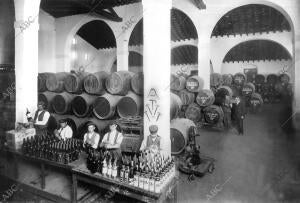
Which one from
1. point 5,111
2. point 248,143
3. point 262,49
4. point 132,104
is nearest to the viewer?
point 132,104

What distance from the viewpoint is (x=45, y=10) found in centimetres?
1204

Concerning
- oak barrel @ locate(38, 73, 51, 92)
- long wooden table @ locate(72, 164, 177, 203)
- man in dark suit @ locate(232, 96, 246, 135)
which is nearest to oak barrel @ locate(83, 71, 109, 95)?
oak barrel @ locate(38, 73, 51, 92)

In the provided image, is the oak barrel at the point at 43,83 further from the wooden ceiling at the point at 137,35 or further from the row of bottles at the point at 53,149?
the wooden ceiling at the point at 137,35

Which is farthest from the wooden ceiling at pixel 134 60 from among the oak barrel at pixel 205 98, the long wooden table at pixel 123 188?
the long wooden table at pixel 123 188

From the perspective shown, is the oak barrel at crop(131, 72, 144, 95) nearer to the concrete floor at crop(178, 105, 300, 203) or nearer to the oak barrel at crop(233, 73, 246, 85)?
the concrete floor at crop(178, 105, 300, 203)

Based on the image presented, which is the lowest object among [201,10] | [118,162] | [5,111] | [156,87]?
[118,162]

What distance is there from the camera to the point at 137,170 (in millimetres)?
3521

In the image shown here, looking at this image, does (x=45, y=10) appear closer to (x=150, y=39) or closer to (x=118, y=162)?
(x=150, y=39)

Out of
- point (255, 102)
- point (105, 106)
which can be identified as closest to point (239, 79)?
point (255, 102)

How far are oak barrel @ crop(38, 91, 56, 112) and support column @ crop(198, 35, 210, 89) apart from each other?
667 centimetres

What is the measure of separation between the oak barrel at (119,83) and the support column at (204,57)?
4.99m

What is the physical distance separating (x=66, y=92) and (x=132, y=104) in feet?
8.74

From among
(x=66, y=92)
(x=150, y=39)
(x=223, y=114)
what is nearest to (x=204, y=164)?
(x=150, y=39)

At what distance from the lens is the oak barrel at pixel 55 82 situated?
7.89 meters
